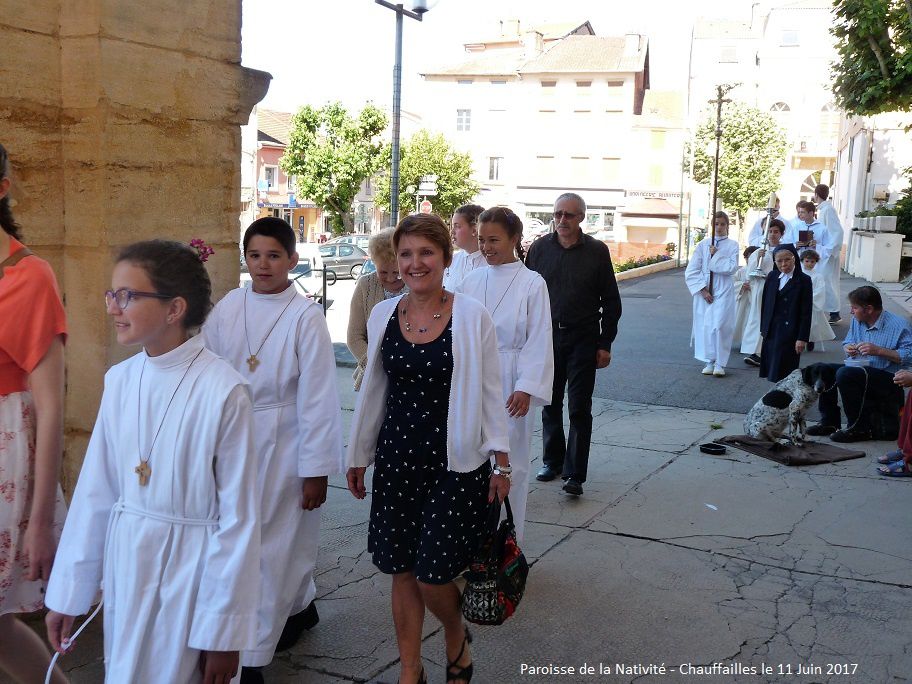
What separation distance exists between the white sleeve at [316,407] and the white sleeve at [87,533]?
1.06 meters

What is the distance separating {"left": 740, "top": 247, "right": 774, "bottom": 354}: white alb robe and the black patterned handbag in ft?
32.0

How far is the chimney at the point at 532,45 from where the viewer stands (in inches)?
2527

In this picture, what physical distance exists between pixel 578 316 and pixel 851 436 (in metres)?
3.22

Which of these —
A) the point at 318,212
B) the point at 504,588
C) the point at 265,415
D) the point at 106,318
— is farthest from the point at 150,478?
the point at 318,212

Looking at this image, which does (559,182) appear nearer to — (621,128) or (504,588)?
(621,128)

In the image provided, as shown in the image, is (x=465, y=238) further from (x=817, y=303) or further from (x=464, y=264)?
(x=817, y=303)

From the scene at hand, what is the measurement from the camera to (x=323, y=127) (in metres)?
52.9

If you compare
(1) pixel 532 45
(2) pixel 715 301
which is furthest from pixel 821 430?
(1) pixel 532 45

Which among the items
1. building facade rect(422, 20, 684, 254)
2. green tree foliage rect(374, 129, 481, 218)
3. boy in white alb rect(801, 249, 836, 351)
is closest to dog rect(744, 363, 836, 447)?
boy in white alb rect(801, 249, 836, 351)

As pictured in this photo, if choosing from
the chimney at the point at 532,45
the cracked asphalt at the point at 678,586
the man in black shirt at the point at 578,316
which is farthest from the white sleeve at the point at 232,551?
the chimney at the point at 532,45

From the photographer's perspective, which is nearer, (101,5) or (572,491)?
(101,5)

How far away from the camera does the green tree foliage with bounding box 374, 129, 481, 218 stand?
5581cm

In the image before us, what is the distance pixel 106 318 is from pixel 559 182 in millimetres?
59222

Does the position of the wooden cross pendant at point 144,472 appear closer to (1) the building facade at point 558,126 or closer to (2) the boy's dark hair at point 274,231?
(2) the boy's dark hair at point 274,231
